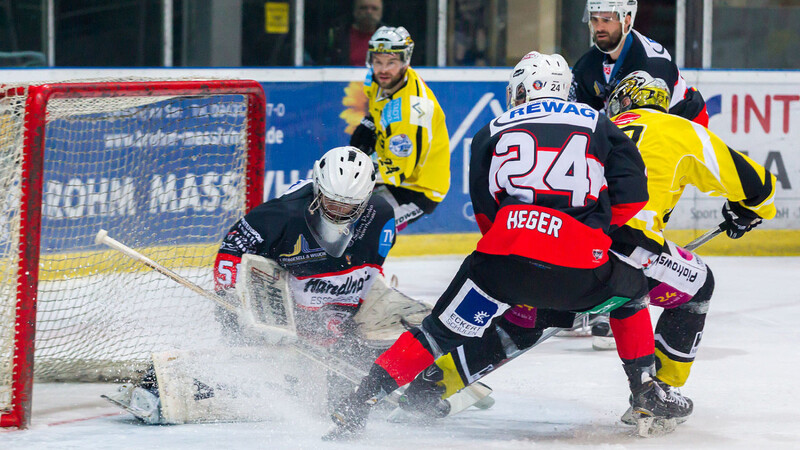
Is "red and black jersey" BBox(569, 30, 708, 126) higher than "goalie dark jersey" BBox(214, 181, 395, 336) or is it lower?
higher

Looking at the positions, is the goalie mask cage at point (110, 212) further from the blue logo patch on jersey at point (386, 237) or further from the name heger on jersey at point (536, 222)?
the name heger on jersey at point (536, 222)

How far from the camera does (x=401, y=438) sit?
307 centimetres

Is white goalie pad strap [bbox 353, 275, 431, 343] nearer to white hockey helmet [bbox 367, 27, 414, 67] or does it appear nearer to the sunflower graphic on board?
white hockey helmet [bbox 367, 27, 414, 67]

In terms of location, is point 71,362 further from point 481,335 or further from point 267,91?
point 267,91

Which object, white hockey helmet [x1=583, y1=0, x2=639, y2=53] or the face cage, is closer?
the face cage

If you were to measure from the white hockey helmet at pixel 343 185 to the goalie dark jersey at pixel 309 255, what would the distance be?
0.12 meters

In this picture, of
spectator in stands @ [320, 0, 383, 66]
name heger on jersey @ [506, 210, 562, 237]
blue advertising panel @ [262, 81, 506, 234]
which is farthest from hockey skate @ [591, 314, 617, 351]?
spectator in stands @ [320, 0, 383, 66]

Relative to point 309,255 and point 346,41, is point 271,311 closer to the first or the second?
point 309,255

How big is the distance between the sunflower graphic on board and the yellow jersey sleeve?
1452 millimetres

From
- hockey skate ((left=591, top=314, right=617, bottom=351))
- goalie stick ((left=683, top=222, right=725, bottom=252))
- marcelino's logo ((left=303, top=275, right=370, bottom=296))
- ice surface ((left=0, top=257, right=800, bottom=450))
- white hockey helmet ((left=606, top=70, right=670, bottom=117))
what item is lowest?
ice surface ((left=0, top=257, right=800, bottom=450))

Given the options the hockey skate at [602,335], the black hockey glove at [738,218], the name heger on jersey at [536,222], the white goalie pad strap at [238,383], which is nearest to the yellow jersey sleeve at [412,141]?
the hockey skate at [602,335]

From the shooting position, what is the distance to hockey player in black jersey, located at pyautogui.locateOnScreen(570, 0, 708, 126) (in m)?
4.43

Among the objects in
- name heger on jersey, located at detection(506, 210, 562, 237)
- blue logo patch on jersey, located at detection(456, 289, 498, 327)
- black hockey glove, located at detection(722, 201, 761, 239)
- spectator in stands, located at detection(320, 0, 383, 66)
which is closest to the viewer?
name heger on jersey, located at detection(506, 210, 562, 237)

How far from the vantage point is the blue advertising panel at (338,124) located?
248 inches
